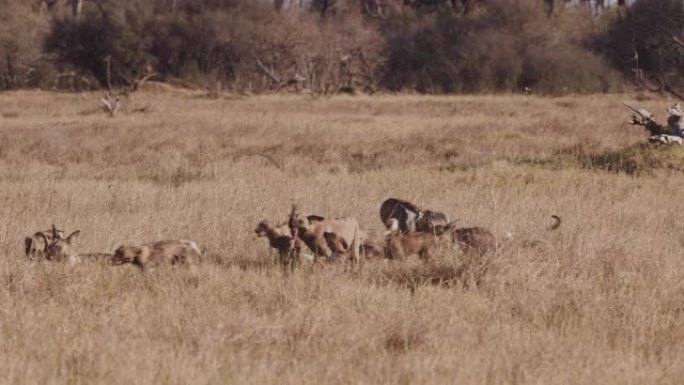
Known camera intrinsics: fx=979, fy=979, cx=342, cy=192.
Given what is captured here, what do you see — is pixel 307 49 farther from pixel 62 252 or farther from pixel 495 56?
pixel 62 252

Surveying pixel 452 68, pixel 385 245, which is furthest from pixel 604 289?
pixel 452 68

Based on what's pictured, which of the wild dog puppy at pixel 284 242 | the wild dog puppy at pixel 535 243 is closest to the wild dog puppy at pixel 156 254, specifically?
the wild dog puppy at pixel 284 242

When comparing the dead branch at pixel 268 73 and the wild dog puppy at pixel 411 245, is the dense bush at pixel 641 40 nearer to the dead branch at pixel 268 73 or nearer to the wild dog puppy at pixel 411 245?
the dead branch at pixel 268 73

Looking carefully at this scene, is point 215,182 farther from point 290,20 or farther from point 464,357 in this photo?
point 290,20

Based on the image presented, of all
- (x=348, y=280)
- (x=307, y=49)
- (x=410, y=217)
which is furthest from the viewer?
(x=307, y=49)

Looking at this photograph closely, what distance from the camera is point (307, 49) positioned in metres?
40.5

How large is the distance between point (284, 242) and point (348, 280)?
71cm

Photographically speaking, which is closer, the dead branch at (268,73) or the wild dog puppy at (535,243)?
the wild dog puppy at (535,243)

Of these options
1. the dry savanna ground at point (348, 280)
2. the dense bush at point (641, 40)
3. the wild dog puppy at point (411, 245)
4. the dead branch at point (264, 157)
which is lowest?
the dead branch at point (264, 157)

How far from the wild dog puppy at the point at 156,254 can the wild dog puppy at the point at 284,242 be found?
49 cm

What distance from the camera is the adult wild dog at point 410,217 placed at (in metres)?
7.46

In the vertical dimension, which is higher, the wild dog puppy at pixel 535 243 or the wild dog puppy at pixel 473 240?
the wild dog puppy at pixel 473 240

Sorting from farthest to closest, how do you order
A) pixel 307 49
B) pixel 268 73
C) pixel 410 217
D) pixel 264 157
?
pixel 307 49 → pixel 268 73 → pixel 264 157 → pixel 410 217

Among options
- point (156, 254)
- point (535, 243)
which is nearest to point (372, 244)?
point (535, 243)
